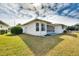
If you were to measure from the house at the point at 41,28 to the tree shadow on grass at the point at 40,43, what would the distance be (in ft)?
0.27

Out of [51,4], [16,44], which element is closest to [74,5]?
[51,4]

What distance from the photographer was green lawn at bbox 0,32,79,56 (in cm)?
364

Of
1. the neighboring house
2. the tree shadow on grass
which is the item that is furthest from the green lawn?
the neighboring house

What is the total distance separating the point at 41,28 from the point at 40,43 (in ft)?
0.81

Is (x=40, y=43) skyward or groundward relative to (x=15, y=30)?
groundward

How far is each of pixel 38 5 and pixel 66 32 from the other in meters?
0.63

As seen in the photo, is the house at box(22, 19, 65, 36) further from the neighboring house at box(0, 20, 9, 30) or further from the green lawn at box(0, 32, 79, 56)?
the neighboring house at box(0, 20, 9, 30)

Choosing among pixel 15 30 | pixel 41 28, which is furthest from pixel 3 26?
Answer: pixel 41 28

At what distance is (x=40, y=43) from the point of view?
3.70 metres

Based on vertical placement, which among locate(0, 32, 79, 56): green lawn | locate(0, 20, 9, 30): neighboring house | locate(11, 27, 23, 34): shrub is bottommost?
locate(0, 32, 79, 56): green lawn

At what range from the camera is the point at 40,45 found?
3686 millimetres

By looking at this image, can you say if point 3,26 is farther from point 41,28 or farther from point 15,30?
point 41,28

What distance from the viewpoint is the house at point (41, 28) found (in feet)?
12.2

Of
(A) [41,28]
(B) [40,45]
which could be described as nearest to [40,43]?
(B) [40,45]
